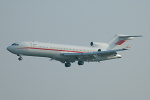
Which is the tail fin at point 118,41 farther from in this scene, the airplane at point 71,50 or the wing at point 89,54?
the wing at point 89,54

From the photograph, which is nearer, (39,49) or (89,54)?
(39,49)

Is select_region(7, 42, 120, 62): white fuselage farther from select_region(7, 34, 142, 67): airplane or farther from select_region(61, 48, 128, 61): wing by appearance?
select_region(61, 48, 128, 61): wing

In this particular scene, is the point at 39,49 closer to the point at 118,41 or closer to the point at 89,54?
the point at 89,54

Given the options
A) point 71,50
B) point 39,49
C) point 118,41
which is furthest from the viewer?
point 118,41

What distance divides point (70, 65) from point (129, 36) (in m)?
12.2

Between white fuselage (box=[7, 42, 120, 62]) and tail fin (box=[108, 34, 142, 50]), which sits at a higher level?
tail fin (box=[108, 34, 142, 50])

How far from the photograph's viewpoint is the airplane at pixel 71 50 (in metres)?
61.4

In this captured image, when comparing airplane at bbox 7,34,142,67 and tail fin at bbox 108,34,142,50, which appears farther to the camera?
tail fin at bbox 108,34,142,50

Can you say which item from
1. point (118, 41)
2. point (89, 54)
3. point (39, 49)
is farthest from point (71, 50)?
point (118, 41)

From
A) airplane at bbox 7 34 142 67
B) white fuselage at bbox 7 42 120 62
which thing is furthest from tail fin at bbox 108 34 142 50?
white fuselage at bbox 7 42 120 62

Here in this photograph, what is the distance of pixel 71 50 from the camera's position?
6494cm

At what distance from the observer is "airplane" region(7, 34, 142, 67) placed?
2418 inches

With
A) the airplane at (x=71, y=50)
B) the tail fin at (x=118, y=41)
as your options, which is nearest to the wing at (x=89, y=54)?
the airplane at (x=71, y=50)

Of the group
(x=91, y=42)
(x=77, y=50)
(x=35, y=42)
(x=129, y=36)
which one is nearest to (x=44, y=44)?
(x=35, y=42)
